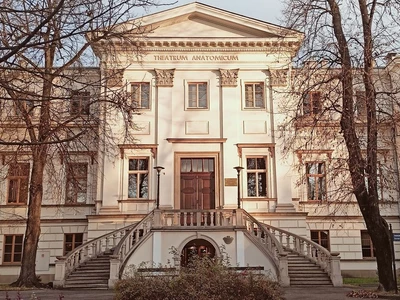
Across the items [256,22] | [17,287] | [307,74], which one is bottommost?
[17,287]

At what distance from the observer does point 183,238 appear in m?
22.8

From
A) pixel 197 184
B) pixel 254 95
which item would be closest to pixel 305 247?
pixel 197 184

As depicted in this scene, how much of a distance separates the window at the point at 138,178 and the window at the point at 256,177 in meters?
Answer: 5.30

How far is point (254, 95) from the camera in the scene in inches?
1085

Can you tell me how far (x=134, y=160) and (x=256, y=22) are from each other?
9.77 m

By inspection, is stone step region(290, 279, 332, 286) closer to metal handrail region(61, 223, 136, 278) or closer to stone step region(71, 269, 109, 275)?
metal handrail region(61, 223, 136, 278)

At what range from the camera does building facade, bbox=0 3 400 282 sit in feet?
85.3

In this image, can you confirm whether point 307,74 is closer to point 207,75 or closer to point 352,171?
point 352,171

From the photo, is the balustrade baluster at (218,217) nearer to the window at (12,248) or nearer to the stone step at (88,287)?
the stone step at (88,287)

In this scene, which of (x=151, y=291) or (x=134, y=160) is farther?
(x=134, y=160)

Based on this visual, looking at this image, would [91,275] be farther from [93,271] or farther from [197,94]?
[197,94]

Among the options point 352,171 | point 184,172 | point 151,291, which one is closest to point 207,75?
point 184,172

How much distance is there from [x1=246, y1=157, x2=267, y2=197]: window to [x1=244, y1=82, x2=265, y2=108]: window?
2960 mm

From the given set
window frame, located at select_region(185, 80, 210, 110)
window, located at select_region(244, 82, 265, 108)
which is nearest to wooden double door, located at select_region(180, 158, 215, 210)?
window frame, located at select_region(185, 80, 210, 110)
